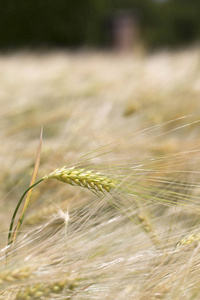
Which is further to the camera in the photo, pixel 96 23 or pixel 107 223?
pixel 96 23

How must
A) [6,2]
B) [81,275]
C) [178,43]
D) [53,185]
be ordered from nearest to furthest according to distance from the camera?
[81,275]
[53,185]
[6,2]
[178,43]

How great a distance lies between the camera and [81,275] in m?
0.53

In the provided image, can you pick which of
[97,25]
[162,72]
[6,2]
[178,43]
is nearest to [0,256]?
[162,72]

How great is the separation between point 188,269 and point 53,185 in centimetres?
32

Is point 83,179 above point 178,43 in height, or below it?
above

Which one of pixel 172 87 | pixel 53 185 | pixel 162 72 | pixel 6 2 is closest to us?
pixel 53 185

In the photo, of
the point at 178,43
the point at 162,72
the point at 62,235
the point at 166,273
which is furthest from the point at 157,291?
the point at 178,43

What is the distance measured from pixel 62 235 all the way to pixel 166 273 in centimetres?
16

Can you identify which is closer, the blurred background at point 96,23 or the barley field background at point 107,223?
the barley field background at point 107,223

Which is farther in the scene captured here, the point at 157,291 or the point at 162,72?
the point at 162,72

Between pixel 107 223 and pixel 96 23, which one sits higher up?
pixel 107 223

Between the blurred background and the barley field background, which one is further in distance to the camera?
the blurred background

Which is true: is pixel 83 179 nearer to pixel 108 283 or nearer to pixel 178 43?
pixel 108 283

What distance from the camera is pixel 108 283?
0.55 metres
